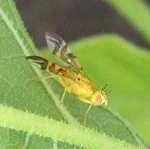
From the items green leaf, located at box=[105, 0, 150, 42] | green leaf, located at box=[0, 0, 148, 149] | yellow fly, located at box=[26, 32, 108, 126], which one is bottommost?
green leaf, located at box=[0, 0, 148, 149]

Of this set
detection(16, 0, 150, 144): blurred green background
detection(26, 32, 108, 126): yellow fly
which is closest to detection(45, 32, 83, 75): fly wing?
detection(26, 32, 108, 126): yellow fly

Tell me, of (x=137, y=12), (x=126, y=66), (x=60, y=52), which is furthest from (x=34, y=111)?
(x=137, y=12)

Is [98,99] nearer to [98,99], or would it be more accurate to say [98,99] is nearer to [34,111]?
[98,99]

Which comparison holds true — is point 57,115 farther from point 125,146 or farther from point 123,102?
point 123,102

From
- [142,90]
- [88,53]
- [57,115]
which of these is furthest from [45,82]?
[142,90]

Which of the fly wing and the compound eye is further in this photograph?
the fly wing

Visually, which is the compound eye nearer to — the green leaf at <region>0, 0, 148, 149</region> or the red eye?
the red eye

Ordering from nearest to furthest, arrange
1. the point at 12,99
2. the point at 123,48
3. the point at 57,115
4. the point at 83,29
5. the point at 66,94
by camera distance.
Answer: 1. the point at 12,99
2. the point at 57,115
3. the point at 66,94
4. the point at 123,48
5. the point at 83,29
